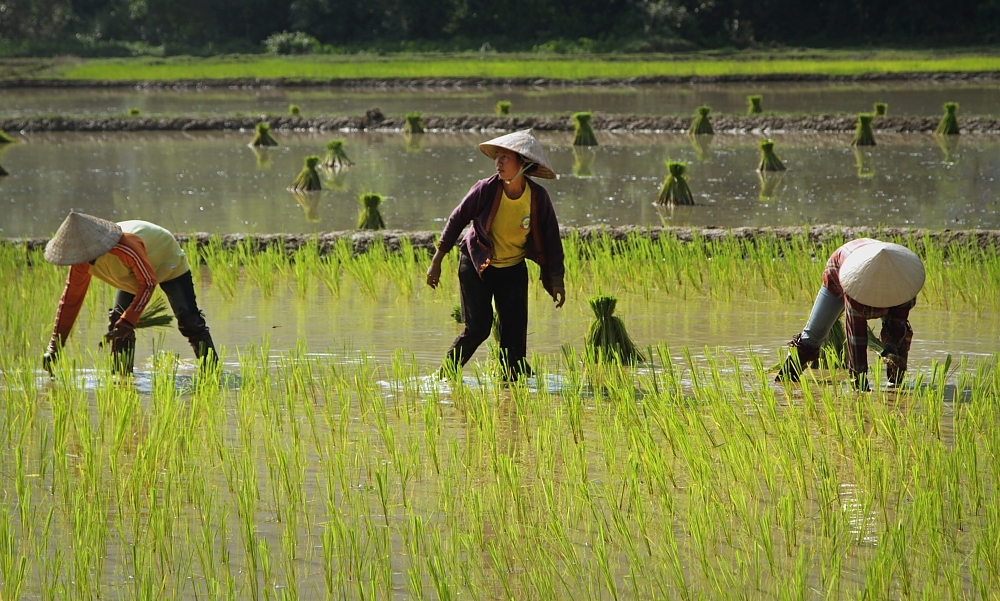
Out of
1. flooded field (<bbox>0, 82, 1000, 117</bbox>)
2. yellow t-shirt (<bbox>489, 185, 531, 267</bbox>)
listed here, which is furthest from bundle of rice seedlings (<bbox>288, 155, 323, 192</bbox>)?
flooded field (<bbox>0, 82, 1000, 117</bbox>)

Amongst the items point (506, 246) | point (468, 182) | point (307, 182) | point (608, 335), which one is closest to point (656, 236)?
point (608, 335)

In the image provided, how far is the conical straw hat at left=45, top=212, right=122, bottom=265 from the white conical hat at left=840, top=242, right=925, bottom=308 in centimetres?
260

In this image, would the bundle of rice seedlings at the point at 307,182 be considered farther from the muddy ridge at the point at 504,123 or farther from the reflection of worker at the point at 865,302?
the reflection of worker at the point at 865,302

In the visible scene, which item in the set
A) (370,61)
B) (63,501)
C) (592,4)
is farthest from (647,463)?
(592,4)

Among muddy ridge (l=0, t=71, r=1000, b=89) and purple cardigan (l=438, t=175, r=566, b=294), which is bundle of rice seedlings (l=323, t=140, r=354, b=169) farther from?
muddy ridge (l=0, t=71, r=1000, b=89)

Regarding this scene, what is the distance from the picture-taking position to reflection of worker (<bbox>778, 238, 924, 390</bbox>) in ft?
13.2

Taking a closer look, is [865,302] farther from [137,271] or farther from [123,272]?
[123,272]

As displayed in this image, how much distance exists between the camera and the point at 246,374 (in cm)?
443

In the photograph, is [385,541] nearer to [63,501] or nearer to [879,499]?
[63,501]

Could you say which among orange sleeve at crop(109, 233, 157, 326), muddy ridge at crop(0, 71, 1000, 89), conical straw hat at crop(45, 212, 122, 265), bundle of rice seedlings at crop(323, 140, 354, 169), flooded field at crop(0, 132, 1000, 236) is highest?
muddy ridge at crop(0, 71, 1000, 89)

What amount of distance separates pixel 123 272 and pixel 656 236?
148 inches

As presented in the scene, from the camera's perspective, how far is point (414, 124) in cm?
1764

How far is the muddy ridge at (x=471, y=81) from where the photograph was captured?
24078 mm

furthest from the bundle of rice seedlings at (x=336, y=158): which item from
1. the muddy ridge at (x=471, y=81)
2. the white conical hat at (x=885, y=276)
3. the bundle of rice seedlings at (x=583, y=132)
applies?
the muddy ridge at (x=471, y=81)
